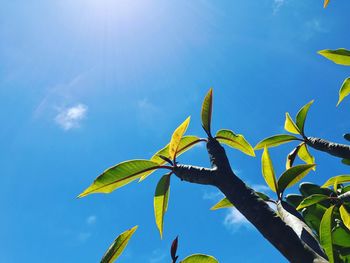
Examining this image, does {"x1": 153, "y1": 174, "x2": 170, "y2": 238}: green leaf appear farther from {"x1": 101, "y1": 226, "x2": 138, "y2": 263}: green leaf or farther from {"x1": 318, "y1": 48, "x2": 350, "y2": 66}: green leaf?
{"x1": 318, "y1": 48, "x2": 350, "y2": 66}: green leaf

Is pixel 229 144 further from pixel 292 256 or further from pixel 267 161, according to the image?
pixel 292 256

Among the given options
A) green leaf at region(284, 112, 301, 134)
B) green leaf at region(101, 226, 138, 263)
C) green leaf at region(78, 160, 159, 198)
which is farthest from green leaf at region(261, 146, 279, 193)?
green leaf at region(284, 112, 301, 134)

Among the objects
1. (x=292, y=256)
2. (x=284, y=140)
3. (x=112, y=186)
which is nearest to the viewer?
(x=292, y=256)

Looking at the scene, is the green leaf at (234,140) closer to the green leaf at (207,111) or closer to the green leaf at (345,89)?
the green leaf at (207,111)

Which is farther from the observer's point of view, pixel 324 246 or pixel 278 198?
pixel 278 198

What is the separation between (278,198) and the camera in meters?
1.82

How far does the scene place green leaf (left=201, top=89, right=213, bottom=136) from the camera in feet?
5.95

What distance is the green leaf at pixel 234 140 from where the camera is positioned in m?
2.03

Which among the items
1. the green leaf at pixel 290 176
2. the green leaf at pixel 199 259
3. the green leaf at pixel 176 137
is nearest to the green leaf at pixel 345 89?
the green leaf at pixel 290 176

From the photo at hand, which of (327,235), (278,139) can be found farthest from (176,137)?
(278,139)

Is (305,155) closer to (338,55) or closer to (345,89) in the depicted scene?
(345,89)

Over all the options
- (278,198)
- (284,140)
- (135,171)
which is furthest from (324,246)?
(284,140)

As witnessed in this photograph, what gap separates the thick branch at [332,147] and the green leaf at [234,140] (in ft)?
2.13

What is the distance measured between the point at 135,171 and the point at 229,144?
60 cm
